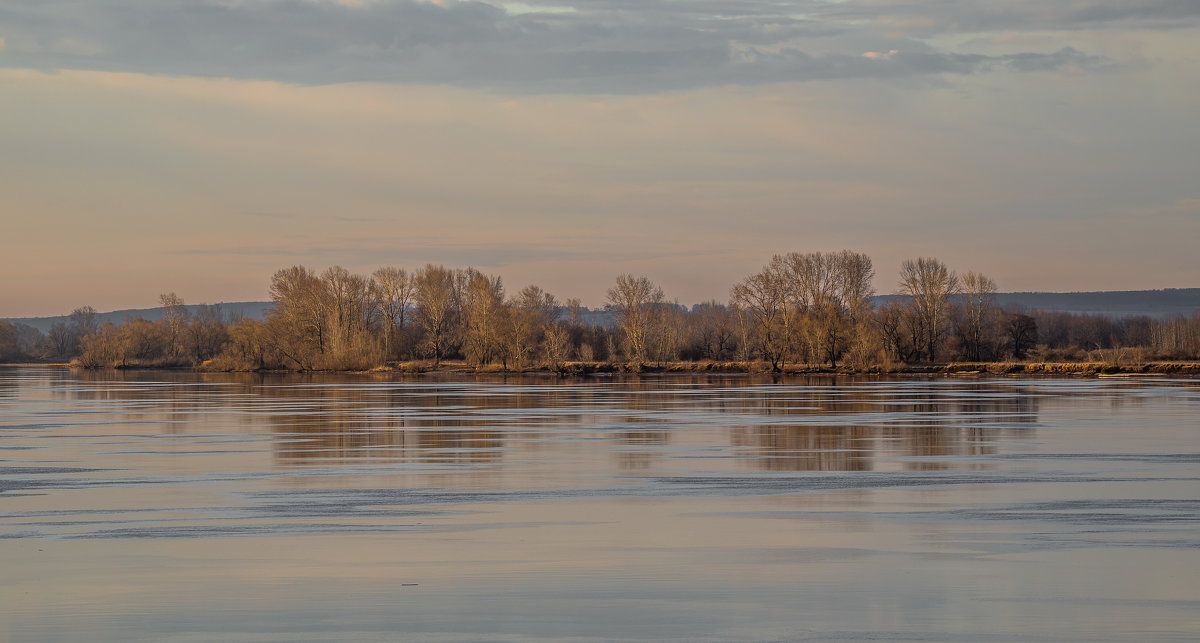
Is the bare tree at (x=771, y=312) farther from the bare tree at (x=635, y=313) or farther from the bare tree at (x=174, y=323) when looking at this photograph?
the bare tree at (x=174, y=323)

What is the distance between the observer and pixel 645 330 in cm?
8281

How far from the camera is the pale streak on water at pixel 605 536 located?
7762 mm

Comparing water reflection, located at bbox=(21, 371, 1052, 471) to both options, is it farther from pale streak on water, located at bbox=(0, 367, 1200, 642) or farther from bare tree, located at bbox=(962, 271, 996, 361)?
bare tree, located at bbox=(962, 271, 996, 361)

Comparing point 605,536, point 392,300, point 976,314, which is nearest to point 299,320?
point 392,300

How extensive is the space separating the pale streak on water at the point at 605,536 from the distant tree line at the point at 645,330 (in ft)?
174

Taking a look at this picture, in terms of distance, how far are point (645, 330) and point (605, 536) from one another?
7201 cm

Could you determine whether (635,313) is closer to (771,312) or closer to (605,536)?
(771,312)

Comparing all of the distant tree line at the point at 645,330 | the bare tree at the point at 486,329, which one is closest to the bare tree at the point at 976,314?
the distant tree line at the point at 645,330

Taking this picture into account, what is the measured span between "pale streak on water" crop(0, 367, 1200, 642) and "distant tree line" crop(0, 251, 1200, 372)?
5305 cm

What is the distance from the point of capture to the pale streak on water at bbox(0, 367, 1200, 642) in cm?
776

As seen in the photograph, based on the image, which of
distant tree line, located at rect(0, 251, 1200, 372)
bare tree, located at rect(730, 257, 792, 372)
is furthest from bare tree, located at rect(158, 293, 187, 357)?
bare tree, located at rect(730, 257, 792, 372)

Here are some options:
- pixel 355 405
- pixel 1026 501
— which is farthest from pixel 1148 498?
pixel 355 405

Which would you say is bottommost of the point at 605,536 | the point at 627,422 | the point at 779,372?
the point at 605,536

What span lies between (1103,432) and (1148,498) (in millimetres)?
9920
